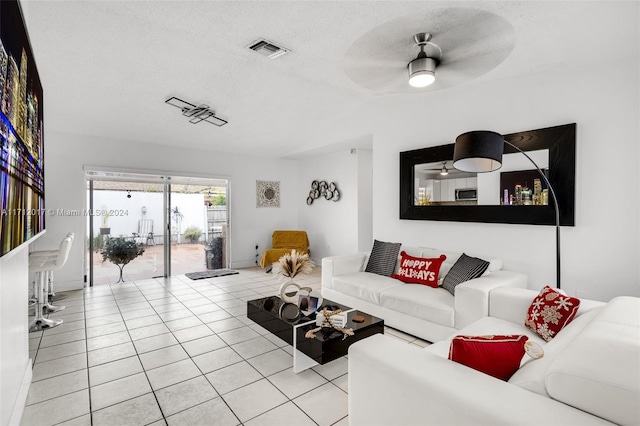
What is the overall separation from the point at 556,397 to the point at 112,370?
290cm

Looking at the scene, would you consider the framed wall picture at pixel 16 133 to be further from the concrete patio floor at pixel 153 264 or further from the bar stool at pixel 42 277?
the concrete patio floor at pixel 153 264

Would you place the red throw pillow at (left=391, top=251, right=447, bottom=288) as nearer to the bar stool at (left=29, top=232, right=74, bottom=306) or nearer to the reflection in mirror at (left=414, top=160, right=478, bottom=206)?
the reflection in mirror at (left=414, top=160, right=478, bottom=206)

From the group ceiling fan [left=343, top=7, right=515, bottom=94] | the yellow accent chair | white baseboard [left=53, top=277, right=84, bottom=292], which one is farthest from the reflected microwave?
white baseboard [left=53, top=277, right=84, bottom=292]

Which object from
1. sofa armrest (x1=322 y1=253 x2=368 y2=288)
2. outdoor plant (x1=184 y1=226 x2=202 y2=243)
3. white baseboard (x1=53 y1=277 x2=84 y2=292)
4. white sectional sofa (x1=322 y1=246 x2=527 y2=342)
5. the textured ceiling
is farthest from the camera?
outdoor plant (x1=184 y1=226 x2=202 y2=243)

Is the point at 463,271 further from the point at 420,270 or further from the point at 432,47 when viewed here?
the point at 432,47

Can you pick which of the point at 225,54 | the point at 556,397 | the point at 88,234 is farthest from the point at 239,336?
the point at 88,234

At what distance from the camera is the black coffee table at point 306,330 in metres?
2.37

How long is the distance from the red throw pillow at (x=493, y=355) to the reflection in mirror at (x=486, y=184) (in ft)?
8.30

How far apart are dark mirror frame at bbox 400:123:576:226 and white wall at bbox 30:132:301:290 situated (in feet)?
13.0

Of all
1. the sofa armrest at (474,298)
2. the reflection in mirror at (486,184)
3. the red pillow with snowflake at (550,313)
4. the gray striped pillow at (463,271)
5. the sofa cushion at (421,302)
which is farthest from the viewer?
the reflection in mirror at (486,184)

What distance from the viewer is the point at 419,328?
299cm

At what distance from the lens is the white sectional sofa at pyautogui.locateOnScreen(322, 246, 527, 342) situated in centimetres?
269

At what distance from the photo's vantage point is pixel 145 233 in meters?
5.77

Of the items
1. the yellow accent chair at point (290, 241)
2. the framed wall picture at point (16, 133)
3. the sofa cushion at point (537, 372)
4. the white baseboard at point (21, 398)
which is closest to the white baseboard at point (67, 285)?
the white baseboard at point (21, 398)
